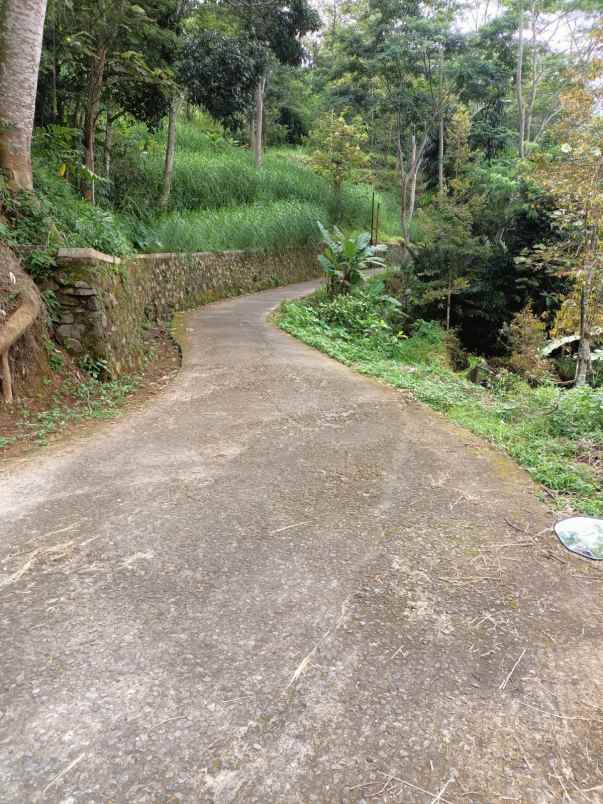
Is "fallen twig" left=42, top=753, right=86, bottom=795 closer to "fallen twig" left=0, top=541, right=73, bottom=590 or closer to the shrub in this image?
"fallen twig" left=0, top=541, right=73, bottom=590

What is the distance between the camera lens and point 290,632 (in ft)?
6.84

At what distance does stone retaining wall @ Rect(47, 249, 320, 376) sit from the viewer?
537 centimetres

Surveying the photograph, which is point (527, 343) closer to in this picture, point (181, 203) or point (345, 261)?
point (345, 261)

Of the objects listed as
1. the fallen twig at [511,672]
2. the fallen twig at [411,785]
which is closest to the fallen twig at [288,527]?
the fallen twig at [511,672]

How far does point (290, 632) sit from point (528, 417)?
12.1ft

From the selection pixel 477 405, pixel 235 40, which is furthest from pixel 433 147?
pixel 477 405

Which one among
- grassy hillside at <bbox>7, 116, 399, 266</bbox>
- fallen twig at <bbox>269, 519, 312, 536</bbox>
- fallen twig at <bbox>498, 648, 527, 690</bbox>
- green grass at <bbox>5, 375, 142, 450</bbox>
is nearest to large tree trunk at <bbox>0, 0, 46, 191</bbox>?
grassy hillside at <bbox>7, 116, 399, 266</bbox>

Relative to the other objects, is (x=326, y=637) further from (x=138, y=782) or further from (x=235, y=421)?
(x=235, y=421)

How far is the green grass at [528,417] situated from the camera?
362cm

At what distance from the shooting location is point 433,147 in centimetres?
2266

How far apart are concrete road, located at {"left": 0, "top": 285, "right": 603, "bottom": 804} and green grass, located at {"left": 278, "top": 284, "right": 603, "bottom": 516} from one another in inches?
11.9

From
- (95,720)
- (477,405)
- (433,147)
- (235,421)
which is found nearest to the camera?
(95,720)

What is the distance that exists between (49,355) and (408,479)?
350cm

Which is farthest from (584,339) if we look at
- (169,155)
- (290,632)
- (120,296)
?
(169,155)
